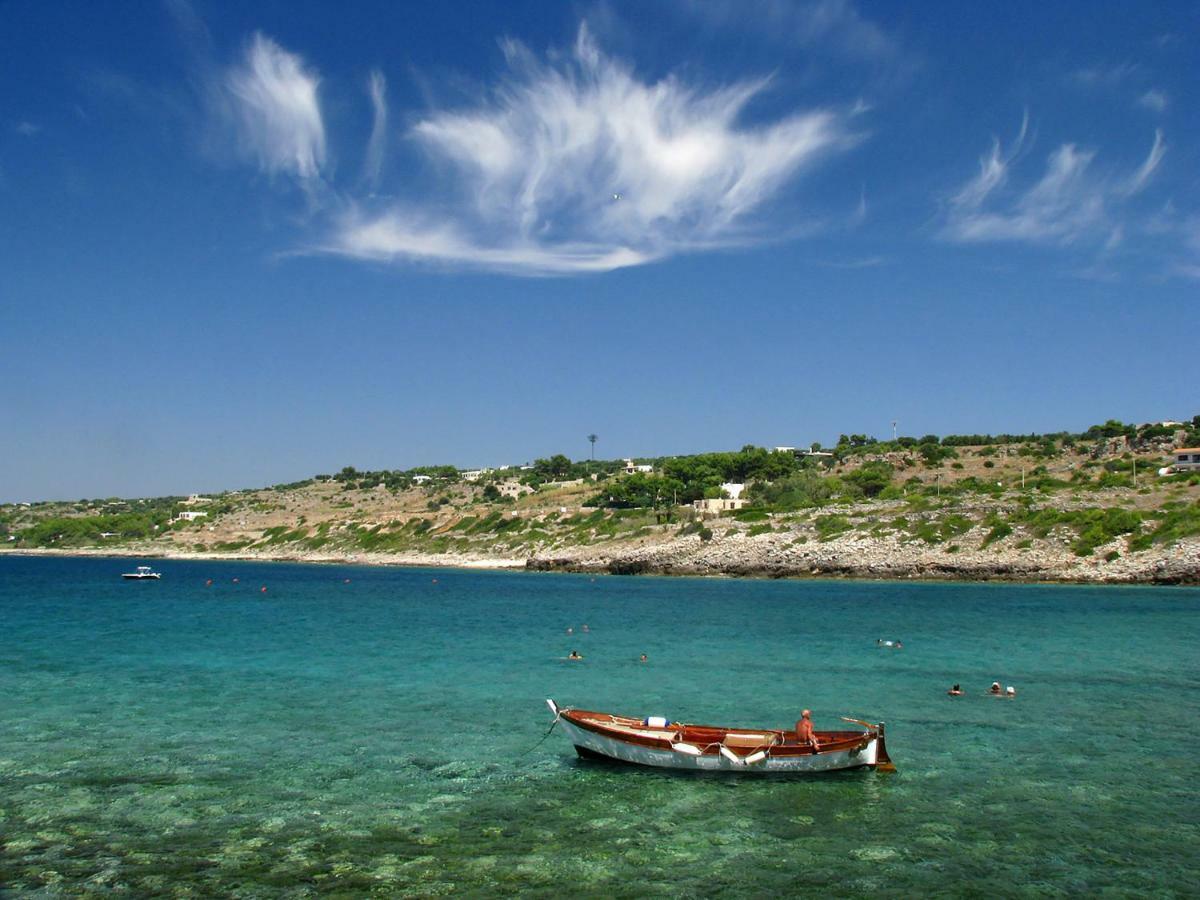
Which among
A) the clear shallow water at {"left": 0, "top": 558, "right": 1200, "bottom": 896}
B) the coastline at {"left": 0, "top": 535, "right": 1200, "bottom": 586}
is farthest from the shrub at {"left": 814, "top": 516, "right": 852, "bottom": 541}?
the clear shallow water at {"left": 0, "top": 558, "right": 1200, "bottom": 896}

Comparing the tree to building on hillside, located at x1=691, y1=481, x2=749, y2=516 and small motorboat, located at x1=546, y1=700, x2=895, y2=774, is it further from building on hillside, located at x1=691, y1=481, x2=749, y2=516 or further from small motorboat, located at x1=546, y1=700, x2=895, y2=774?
small motorboat, located at x1=546, y1=700, x2=895, y2=774

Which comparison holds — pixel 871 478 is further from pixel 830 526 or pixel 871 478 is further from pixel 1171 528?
pixel 1171 528

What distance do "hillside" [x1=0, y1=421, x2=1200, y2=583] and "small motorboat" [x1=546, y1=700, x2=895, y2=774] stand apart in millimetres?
69383

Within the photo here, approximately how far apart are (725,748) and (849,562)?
77.4m

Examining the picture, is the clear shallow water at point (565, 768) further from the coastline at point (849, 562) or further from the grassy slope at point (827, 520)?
the grassy slope at point (827, 520)

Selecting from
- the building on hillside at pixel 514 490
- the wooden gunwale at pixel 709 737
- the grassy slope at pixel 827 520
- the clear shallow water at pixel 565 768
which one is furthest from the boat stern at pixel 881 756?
the building on hillside at pixel 514 490

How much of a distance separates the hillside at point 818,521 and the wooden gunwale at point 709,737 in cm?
6944

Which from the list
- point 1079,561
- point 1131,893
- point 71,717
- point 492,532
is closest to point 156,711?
point 71,717

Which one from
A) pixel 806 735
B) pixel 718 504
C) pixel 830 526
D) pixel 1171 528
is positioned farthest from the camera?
pixel 718 504

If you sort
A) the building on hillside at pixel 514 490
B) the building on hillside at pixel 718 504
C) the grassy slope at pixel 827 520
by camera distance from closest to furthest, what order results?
the grassy slope at pixel 827 520 → the building on hillside at pixel 718 504 → the building on hillside at pixel 514 490

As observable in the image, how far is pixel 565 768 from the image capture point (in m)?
21.0

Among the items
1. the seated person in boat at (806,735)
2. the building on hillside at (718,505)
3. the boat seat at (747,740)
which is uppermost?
the building on hillside at (718,505)

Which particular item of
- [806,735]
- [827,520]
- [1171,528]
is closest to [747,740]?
[806,735]

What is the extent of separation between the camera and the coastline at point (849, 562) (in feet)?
258
